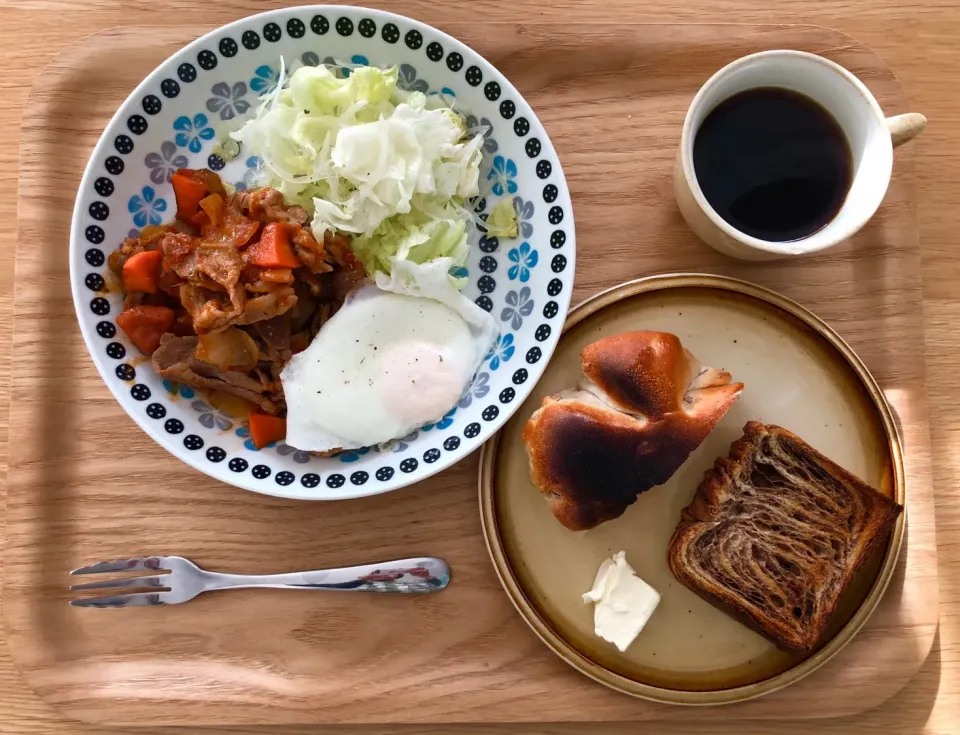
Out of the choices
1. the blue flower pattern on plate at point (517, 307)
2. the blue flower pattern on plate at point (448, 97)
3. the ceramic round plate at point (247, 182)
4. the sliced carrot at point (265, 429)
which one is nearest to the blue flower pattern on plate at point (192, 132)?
the ceramic round plate at point (247, 182)

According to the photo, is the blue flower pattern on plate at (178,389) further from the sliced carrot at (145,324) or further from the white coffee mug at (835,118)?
the white coffee mug at (835,118)

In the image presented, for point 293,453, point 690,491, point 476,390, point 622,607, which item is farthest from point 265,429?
point 690,491

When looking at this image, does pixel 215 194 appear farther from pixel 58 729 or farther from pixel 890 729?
pixel 890 729

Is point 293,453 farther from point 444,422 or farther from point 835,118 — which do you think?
point 835,118

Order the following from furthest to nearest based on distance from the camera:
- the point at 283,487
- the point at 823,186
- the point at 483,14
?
1. the point at 483,14
2. the point at 823,186
3. the point at 283,487

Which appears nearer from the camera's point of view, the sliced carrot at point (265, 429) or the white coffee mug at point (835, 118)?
the white coffee mug at point (835, 118)

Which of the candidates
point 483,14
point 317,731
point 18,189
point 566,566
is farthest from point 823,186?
point 18,189
